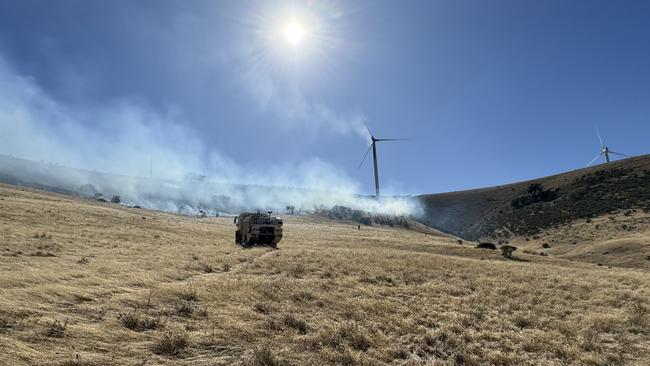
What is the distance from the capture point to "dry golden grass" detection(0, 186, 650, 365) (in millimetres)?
9422

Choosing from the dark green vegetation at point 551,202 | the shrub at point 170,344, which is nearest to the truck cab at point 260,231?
→ the shrub at point 170,344

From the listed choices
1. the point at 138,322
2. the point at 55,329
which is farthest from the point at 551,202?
the point at 55,329

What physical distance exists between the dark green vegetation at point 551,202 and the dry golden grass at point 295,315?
3299 inches

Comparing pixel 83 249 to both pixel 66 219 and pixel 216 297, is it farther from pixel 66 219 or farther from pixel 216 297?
pixel 66 219

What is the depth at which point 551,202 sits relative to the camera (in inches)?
4500

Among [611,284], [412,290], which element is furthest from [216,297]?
[611,284]

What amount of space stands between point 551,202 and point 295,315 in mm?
120515

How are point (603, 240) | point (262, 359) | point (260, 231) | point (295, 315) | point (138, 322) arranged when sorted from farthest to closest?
point (603, 240) → point (260, 231) → point (295, 315) → point (138, 322) → point (262, 359)

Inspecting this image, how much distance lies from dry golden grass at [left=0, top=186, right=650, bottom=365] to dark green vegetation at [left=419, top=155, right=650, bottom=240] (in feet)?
275

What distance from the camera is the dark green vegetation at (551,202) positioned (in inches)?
3772

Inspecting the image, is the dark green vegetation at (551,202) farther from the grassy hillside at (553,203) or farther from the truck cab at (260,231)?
the truck cab at (260,231)

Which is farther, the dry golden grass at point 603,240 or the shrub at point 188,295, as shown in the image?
the dry golden grass at point 603,240

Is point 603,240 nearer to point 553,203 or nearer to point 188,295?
point 553,203

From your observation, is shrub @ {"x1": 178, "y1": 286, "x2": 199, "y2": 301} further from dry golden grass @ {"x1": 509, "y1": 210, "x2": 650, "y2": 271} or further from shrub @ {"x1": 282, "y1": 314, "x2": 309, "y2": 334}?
dry golden grass @ {"x1": 509, "y1": 210, "x2": 650, "y2": 271}
